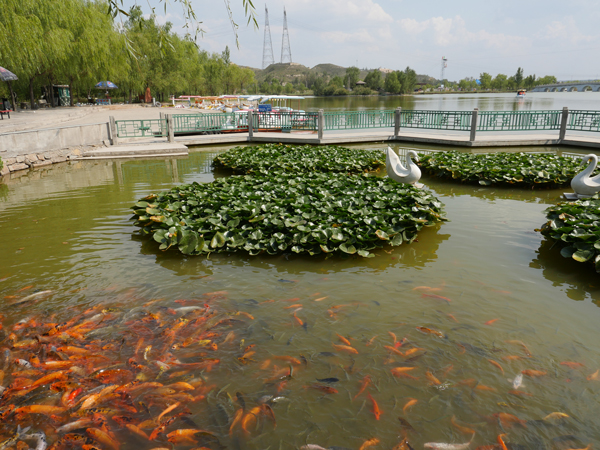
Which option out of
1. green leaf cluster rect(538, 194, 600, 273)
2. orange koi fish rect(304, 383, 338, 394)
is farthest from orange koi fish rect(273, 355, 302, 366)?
green leaf cluster rect(538, 194, 600, 273)

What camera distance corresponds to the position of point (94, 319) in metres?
4.21

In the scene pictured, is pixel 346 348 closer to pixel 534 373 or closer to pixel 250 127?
pixel 534 373

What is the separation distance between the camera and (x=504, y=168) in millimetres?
10156

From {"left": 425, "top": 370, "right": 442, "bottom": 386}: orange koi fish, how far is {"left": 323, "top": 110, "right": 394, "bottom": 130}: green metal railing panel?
15.8 m

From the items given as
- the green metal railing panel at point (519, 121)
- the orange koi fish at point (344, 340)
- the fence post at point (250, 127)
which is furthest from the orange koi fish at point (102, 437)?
the green metal railing panel at point (519, 121)

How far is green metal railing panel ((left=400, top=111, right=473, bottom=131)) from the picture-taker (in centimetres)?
1738

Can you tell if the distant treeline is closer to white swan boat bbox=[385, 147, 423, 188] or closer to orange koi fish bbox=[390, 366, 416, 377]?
white swan boat bbox=[385, 147, 423, 188]

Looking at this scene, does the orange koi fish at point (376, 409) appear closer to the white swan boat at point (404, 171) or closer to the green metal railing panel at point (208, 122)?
the white swan boat at point (404, 171)

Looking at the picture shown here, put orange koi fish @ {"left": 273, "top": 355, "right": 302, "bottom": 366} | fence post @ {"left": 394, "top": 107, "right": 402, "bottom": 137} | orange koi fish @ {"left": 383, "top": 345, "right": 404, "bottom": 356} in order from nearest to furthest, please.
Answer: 1. orange koi fish @ {"left": 273, "top": 355, "right": 302, "bottom": 366}
2. orange koi fish @ {"left": 383, "top": 345, "right": 404, "bottom": 356}
3. fence post @ {"left": 394, "top": 107, "right": 402, "bottom": 137}

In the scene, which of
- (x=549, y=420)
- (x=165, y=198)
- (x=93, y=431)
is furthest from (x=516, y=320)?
(x=165, y=198)

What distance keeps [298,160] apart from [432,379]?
852 centimetres

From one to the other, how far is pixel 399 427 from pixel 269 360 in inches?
48.8

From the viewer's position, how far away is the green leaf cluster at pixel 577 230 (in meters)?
5.12

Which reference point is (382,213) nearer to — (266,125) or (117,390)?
(117,390)
